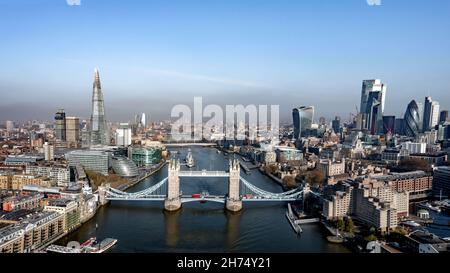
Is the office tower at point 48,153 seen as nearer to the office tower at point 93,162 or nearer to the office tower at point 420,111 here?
the office tower at point 93,162

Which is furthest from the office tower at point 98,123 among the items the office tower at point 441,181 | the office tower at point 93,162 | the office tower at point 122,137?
the office tower at point 441,181

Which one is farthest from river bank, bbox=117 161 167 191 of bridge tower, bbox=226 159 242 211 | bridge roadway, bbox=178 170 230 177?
bridge tower, bbox=226 159 242 211

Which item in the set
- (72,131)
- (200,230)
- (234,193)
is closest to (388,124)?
(234,193)

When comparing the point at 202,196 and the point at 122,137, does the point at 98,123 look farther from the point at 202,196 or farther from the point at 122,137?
the point at 202,196

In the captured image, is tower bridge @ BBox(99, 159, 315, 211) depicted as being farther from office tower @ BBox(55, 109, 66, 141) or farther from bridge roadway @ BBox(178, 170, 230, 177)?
office tower @ BBox(55, 109, 66, 141)
